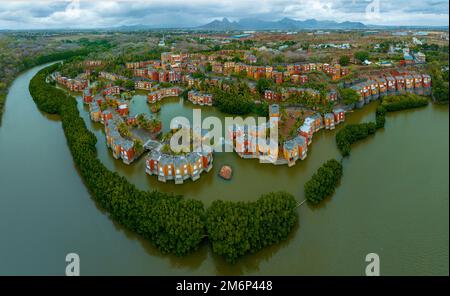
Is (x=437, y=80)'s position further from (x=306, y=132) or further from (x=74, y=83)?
(x=74, y=83)

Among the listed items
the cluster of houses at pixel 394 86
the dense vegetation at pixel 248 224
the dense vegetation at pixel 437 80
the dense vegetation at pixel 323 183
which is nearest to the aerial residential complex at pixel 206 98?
the cluster of houses at pixel 394 86

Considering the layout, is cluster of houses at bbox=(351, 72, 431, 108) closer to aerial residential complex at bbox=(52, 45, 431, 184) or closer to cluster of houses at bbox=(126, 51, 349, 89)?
aerial residential complex at bbox=(52, 45, 431, 184)

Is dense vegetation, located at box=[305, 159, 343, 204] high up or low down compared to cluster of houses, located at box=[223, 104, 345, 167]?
down

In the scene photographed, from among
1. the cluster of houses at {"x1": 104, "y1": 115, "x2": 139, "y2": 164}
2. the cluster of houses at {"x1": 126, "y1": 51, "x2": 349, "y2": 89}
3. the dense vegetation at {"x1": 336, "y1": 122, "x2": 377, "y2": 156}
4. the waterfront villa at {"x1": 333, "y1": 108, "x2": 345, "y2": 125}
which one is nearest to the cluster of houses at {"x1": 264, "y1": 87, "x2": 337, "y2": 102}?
the waterfront villa at {"x1": 333, "y1": 108, "x2": 345, "y2": 125}

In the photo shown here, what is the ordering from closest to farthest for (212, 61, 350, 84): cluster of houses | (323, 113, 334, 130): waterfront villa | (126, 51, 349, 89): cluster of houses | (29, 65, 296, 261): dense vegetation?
(29, 65, 296, 261): dense vegetation, (323, 113, 334, 130): waterfront villa, (212, 61, 350, 84): cluster of houses, (126, 51, 349, 89): cluster of houses

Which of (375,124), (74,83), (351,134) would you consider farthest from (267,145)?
(74,83)

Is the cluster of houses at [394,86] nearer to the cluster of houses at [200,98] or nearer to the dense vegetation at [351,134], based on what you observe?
the dense vegetation at [351,134]
